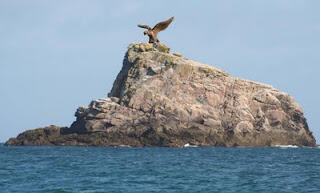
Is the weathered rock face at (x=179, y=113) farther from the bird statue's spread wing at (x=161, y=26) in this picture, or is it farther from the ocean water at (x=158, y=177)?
the bird statue's spread wing at (x=161, y=26)

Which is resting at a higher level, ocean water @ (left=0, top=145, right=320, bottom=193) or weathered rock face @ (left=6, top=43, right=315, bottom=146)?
weathered rock face @ (left=6, top=43, right=315, bottom=146)

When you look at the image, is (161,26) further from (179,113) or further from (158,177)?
(179,113)

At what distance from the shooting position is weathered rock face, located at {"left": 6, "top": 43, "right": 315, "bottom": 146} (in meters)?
104

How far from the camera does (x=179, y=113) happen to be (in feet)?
349

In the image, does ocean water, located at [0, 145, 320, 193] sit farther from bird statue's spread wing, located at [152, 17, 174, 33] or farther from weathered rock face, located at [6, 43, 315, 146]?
weathered rock face, located at [6, 43, 315, 146]

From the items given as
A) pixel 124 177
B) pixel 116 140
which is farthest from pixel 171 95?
pixel 124 177

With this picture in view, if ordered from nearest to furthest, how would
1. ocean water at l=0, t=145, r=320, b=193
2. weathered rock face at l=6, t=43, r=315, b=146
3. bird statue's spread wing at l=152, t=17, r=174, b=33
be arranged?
bird statue's spread wing at l=152, t=17, r=174, b=33, ocean water at l=0, t=145, r=320, b=193, weathered rock face at l=6, t=43, r=315, b=146

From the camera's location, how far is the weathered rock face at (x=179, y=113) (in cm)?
10438

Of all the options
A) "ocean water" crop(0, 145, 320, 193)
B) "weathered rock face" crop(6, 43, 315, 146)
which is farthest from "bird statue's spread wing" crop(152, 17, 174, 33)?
"weathered rock face" crop(6, 43, 315, 146)

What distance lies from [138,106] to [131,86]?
20.2 ft

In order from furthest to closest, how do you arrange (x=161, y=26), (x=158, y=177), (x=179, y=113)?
(x=179, y=113) < (x=158, y=177) < (x=161, y=26)

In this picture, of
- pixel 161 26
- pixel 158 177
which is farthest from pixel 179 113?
pixel 161 26

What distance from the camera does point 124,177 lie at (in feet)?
144

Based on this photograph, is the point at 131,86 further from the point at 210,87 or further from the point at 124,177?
the point at 124,177
